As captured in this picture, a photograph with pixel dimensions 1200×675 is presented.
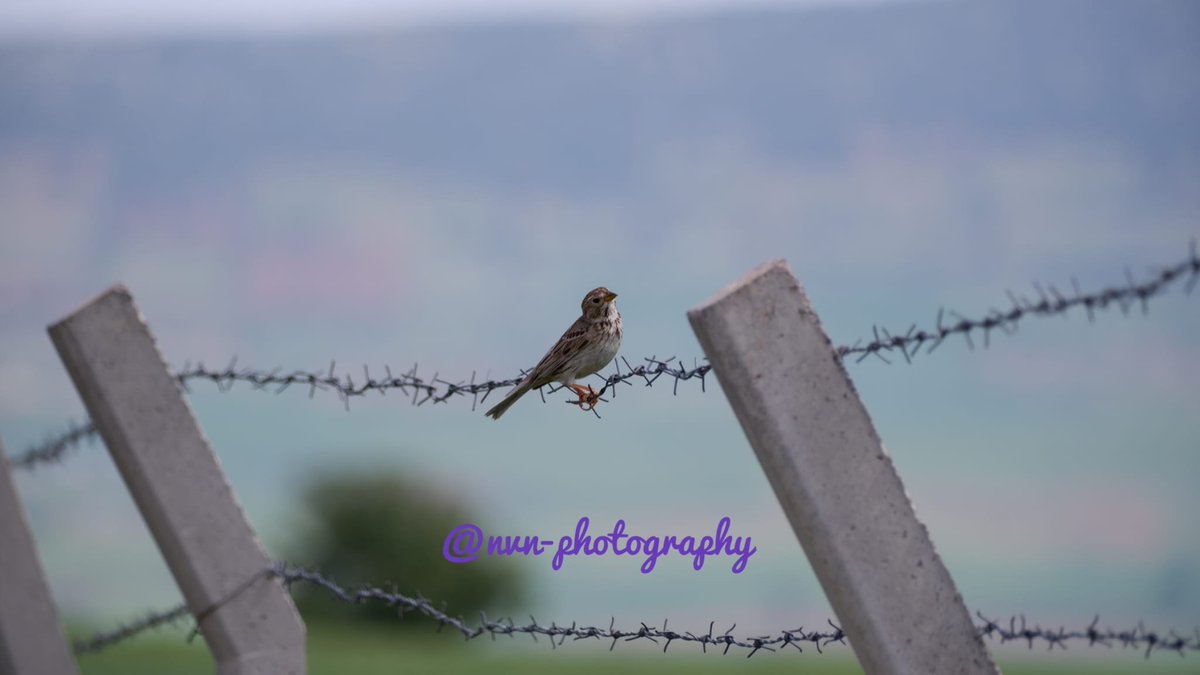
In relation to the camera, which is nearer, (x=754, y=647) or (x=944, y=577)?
(x=944, y=577)

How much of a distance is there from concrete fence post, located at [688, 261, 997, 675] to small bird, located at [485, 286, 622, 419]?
165 cm

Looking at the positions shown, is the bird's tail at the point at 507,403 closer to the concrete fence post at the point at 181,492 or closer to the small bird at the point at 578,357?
the small bird at the point at 578,357

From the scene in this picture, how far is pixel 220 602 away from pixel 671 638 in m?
1.45

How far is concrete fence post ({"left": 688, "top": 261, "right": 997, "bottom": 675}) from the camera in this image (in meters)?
2.52

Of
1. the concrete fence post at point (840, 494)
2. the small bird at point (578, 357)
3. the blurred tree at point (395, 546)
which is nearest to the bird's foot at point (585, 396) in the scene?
the small bird at point (578, 357)

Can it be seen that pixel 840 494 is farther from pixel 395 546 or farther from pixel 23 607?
pixel 395 546

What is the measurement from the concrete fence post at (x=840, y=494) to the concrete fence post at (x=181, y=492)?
1.98m

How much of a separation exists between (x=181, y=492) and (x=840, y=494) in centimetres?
223

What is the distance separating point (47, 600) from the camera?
486 cm

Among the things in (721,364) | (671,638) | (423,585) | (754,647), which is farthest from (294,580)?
(423,585)

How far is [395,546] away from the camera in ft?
88.2

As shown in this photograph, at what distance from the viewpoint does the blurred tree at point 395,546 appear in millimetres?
26609

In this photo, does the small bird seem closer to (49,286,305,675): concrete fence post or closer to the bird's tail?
the bird's tail

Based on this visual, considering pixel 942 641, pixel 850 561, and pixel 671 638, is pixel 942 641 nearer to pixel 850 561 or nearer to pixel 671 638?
pixel 850 561
